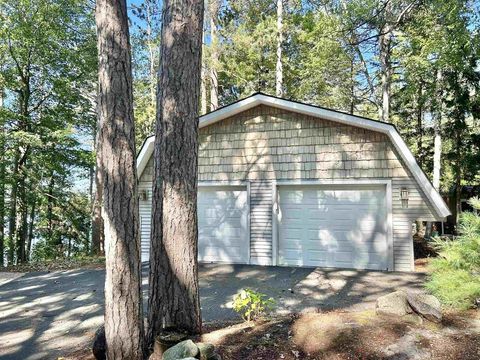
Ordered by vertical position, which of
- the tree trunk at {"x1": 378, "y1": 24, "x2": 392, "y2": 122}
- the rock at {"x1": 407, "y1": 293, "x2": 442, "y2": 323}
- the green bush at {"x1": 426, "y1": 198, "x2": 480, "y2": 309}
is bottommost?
the rock at {"x1": 407, "y1": 293, "x2": 442, "y2": 323}

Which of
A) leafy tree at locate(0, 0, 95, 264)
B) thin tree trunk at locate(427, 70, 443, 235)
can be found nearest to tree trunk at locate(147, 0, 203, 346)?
leafy tree at locate(0, 0, 95, 264)

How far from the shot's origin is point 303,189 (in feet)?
27.3

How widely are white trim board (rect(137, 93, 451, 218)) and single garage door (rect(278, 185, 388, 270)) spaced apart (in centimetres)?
89

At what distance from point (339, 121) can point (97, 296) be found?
6.13 m

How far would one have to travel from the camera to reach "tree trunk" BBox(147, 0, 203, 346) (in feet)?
10.6

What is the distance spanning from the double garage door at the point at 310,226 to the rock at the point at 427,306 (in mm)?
4421

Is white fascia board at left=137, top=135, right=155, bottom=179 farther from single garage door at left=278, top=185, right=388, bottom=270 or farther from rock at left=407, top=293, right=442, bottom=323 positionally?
rock at left=407, top=293, right=442, bottom=323

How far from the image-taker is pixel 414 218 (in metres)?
7.37

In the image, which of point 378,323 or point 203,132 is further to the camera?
point 203,132

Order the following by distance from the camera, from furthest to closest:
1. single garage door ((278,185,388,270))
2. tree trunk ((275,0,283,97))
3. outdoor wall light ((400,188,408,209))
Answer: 1. tree trunk ((275,0,283,97))
2. single garage door ((278,185,388,270))
3. outdoor wall light ((400,188,408,209))

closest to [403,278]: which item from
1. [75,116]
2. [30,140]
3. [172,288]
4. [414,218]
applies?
[414,218]

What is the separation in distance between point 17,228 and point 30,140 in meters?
5.75

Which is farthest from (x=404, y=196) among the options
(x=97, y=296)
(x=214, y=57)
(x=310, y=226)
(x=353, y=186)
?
(x=214, y=57)

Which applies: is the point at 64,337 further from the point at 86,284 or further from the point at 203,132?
the point at 203,132
